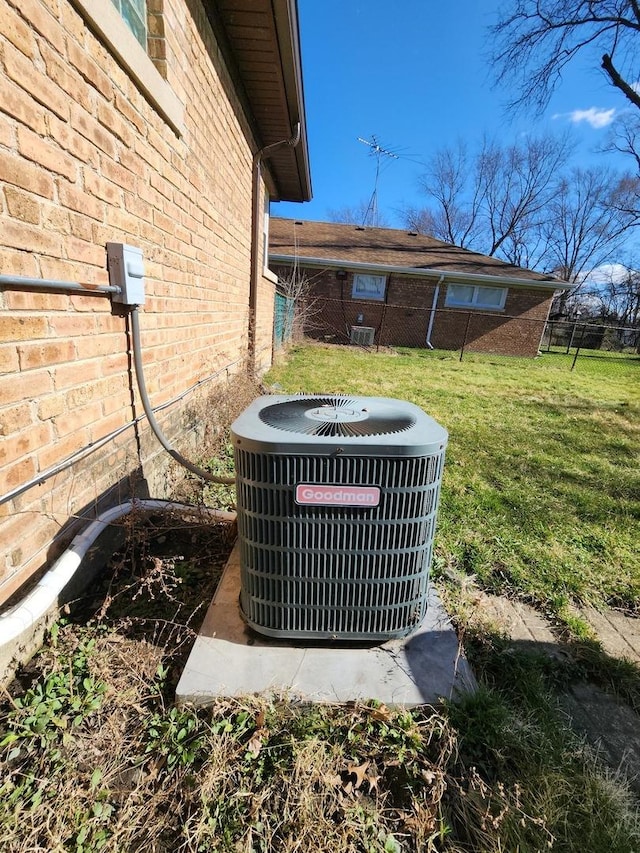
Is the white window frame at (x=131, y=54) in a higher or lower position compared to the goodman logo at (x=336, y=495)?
higher

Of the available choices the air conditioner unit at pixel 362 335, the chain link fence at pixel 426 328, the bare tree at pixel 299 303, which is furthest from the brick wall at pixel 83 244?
the chain link fence at pixel 426 328

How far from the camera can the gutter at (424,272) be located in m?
14.7

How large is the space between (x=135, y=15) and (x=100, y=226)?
157 cm

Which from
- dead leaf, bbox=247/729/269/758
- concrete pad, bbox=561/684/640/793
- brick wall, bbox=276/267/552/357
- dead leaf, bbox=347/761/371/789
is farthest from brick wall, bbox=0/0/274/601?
brick wall, bbox=276/267/552/357

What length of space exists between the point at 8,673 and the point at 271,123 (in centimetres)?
651

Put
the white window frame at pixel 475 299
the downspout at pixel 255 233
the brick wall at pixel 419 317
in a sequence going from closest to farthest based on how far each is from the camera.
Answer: the downspout at pixel 255 233 → the brick wall at pixel 419 317 → the white window frame at pixel 475 299

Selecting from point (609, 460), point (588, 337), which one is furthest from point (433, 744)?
point (588, 337)

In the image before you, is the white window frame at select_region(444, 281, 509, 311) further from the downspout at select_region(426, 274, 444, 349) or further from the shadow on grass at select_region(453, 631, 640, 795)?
the shadow on grass at select_region(453, 631, 640, 795)

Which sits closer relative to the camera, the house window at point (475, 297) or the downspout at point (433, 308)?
the downspout at point (433, 308)

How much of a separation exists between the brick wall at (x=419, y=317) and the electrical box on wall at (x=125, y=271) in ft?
43.5

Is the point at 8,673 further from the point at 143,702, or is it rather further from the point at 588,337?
the point at 588,337

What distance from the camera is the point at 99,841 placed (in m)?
1.12

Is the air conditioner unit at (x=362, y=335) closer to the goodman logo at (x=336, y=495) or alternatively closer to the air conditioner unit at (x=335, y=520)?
the air conditioner unit at (x=335, y=520)

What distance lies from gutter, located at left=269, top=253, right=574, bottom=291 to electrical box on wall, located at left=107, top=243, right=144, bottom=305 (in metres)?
13.5
